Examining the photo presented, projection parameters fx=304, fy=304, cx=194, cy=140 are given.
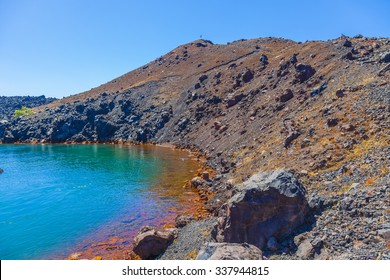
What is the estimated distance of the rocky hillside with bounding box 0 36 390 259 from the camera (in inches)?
836

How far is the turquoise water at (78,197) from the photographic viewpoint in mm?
32622

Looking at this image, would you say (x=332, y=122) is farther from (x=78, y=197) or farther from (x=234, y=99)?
(x=234, y=99)

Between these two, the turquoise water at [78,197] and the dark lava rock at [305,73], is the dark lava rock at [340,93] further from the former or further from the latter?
the turquoise water at [78,197]

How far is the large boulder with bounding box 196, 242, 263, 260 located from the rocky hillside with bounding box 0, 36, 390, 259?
477cm

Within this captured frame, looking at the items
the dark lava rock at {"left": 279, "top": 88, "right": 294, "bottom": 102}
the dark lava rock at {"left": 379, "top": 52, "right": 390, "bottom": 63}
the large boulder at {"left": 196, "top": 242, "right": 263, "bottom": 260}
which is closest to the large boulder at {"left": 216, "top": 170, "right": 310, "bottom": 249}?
the large boulder at {"left": 196, "top": 242, "right": 263, "bottom": 260}

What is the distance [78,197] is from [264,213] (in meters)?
34.7

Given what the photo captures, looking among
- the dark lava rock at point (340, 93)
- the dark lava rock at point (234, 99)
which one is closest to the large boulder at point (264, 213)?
the dark lava rock at point (340, 93)

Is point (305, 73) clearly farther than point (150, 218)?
Yes

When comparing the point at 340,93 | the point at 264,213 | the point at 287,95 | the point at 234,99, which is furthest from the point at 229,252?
the point at 234,99

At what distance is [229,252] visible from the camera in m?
15.4

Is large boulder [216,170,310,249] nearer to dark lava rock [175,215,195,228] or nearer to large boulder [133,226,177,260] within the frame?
large boulder [133,226,177,260]

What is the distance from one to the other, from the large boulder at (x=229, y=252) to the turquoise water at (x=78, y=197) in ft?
63.2

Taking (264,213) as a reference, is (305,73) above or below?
above

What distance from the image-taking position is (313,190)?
27.7 metres
